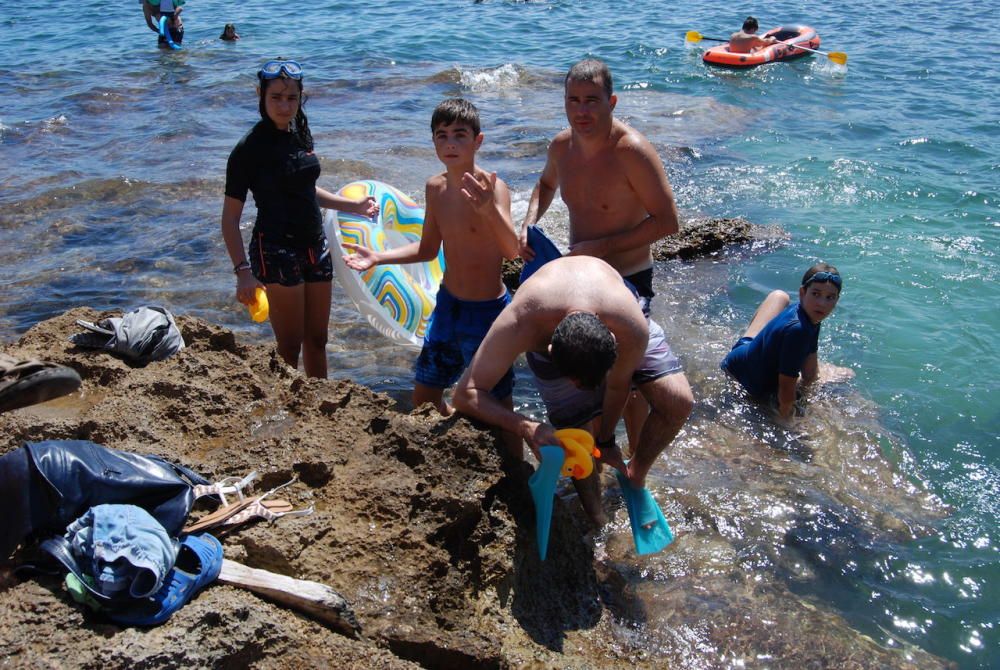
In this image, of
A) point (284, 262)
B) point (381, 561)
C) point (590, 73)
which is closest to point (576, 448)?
point (381, 561)

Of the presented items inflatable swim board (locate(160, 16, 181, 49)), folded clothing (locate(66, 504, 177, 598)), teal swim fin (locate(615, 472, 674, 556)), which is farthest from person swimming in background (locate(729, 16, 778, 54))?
folded clothing (locate(66, 504, 177, 598))

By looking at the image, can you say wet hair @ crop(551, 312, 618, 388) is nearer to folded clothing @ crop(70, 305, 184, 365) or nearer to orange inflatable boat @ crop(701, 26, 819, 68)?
folded clothing @ crop(70, 305, 184, 365)

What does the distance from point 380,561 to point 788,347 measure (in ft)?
10.1

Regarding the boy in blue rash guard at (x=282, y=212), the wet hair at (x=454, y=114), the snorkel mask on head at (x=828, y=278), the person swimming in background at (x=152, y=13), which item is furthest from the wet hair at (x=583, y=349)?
the person swimming in background at (x=152, y=13)

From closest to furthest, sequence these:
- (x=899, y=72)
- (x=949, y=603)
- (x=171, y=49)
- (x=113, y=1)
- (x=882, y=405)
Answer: (x=949, y=603)
(x=882, y=405)
(x=899, y=72)
(x=171, y=49)
(x=113, y=1)

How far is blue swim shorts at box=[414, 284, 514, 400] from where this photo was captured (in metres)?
4.17

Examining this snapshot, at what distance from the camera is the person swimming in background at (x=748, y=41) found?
15750 mm

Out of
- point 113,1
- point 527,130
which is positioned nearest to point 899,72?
point 527,130

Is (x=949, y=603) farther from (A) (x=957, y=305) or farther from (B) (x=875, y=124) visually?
(B) (x=875, y=124)

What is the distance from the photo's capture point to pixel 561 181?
4480 millimetres

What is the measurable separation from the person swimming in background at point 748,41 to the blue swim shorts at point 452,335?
13303mm

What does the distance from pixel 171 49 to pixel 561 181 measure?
1562cm

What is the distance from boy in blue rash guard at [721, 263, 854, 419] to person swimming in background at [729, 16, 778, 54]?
1159 cm

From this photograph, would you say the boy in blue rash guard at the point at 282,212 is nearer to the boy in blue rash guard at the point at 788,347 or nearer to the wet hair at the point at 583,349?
the wet hair at the point at 583,349
